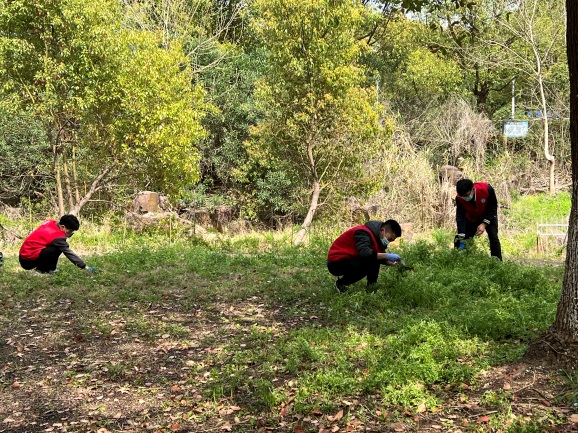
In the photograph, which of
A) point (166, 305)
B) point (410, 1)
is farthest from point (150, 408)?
point (410, 1)

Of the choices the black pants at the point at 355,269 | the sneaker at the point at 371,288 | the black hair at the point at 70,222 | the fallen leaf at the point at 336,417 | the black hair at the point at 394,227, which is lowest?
the fallen leaf at the point at 336,417

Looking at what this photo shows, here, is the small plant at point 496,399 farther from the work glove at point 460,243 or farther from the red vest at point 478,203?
the red vest at point 478,203

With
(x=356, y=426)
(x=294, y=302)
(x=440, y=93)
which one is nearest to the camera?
(x=356, y=426)

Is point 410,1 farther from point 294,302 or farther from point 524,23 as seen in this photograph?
point 524,23

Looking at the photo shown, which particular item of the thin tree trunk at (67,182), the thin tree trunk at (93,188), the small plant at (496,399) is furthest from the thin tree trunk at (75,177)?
the small plant at (496,399)

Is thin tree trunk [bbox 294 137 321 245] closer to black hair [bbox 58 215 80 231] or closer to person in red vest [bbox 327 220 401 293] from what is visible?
black hair [bbox 58 215 80 231]

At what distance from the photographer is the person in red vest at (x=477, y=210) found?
7.48 metres

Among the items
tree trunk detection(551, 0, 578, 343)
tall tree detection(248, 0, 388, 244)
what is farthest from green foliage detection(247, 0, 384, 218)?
tree trunk detection(551, 0, 578, 343)

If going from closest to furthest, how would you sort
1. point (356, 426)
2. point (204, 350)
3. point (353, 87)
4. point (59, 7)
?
point (356, 426) → point (204, 350) → point (59, 7) → point (353, 87)

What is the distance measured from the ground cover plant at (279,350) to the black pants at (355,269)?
216 millimetres

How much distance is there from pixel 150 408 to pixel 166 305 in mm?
2697

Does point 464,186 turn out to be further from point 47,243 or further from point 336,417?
point 47,243

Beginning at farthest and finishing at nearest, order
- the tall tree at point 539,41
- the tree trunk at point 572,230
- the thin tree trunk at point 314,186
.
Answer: the tall tree at point 539,41 → the thin tree trunk at point 314,186 → the tree trunk at point 572,230

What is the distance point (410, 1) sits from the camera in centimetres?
542
